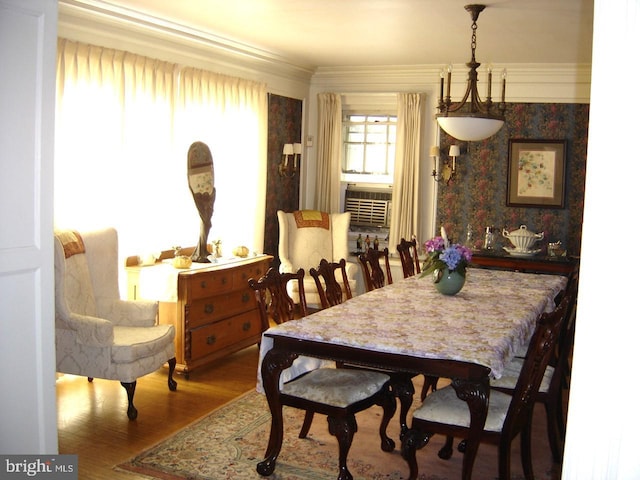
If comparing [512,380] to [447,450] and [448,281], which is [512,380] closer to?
[447,450]

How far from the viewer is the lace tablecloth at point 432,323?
10.1ft

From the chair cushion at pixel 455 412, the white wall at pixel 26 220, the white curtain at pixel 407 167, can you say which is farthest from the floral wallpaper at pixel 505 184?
the white wall at pixel 26 220

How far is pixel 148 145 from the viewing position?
5473 mm

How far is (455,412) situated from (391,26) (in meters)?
3.22

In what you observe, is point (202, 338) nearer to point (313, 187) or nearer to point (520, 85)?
point (313, 187)

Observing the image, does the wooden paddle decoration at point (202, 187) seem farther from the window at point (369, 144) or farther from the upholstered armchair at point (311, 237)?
the window at point (369, 144)

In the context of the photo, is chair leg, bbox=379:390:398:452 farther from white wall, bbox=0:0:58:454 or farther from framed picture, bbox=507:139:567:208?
framed picture, bbox=507:139:567:208

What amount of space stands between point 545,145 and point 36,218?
5.63 metres

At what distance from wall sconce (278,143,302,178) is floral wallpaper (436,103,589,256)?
1.55 m

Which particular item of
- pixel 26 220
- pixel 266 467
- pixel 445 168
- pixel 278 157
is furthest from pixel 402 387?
pixel 278 157

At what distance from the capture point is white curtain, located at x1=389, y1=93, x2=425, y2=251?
7336 millimetres

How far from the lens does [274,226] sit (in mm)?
7531

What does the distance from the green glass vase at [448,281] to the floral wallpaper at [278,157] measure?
334 centimetres

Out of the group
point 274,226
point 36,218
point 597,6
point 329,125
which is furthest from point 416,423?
point 329,125
